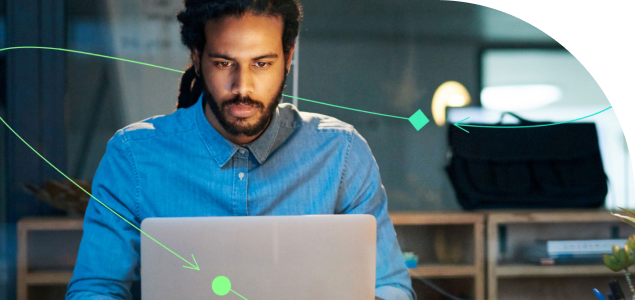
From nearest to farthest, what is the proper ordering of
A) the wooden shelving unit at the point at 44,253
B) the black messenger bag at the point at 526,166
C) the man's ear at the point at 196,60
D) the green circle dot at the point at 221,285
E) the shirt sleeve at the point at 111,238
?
1. the green circle dot at the point at 221,285
2. the shirt sleeve at the point at 111,238
3. the man's ear at the point at 196,60
4. the wooden shelving unit at the point at 44,253
5. the black messenger bag at the point at 526,166

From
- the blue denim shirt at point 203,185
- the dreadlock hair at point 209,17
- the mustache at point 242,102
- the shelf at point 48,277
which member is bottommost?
the shelf at point 48,277

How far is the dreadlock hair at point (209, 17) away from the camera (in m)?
0.77

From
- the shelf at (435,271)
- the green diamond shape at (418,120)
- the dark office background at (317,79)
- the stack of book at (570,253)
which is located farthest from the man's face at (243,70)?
the stack of book at (570,253)

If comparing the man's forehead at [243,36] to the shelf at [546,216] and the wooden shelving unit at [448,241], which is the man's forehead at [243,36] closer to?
the wooden shelving unit at [448,241]

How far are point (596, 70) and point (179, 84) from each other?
927mm

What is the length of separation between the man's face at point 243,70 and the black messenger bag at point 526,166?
0.47 m

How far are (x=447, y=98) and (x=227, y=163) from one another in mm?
561

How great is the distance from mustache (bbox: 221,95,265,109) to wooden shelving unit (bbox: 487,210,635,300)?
608 millimetres

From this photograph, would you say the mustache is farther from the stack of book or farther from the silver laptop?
the stack of book

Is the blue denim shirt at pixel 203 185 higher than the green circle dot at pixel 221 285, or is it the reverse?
the blue denim shirt at pixel 203 185

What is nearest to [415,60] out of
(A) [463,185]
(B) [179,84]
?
(A) [463,185]

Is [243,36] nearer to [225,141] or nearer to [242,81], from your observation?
[242,81]

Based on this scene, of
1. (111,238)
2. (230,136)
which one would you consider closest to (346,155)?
(230,136)

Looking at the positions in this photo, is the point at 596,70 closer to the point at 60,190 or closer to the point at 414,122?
the point at 414,122
